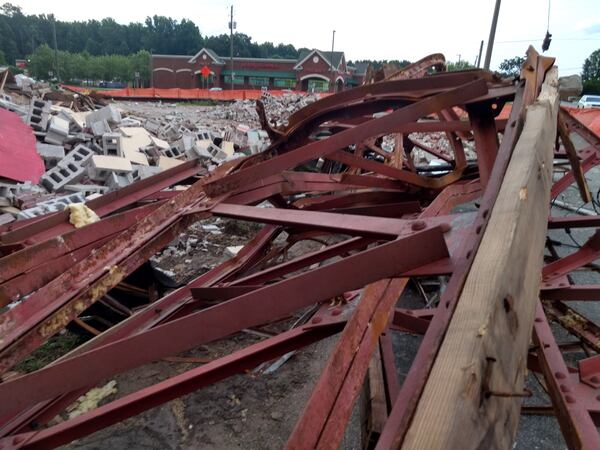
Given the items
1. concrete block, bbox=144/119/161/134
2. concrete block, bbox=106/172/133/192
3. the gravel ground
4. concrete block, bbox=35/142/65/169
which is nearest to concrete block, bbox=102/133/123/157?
concrete block, bbox=35/142/65/169

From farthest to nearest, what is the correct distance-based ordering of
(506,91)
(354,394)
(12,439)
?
(506,91) < (12,439) < (354,394)

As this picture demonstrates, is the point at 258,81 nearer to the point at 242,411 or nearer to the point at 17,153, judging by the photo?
the point at 17,153

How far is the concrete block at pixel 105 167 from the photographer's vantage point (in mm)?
6730

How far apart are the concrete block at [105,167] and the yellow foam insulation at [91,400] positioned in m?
4.57

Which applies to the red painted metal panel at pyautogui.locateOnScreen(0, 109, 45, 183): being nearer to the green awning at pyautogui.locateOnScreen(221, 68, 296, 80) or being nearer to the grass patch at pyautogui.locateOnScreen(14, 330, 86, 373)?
the grass patch at pyautogui.locateOnScreen(14, 330, 86, 373)

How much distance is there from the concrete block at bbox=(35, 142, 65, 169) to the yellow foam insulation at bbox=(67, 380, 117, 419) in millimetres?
5936

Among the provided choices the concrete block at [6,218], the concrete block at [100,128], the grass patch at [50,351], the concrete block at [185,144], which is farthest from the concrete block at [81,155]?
the grass patch at [50,351]

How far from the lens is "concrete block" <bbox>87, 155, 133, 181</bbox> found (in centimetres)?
673

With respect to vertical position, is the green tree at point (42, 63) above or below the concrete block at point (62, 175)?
above

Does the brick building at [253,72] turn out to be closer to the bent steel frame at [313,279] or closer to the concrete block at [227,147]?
the concrete block at [227,147]

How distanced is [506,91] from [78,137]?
851 centimetres

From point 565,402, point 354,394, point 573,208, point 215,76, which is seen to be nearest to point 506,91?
point 565,402

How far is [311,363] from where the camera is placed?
3236mm

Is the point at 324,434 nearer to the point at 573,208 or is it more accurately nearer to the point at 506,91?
the point at 506,91
